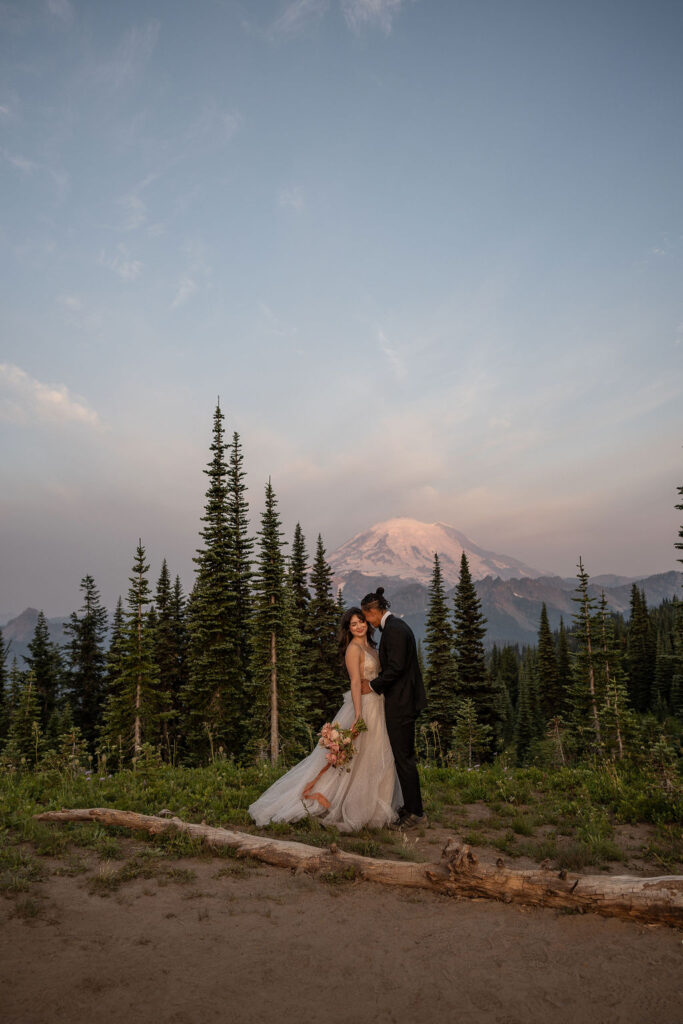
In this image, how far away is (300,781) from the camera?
7.59 metres

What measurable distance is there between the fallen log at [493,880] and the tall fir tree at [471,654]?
40.9 metres

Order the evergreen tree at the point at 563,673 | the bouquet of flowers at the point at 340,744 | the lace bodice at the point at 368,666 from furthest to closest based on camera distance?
the evergreen tree at the point at 563,673
the lace bodice at the point at 368,666
the bouquet of flowers at the point at 340,744

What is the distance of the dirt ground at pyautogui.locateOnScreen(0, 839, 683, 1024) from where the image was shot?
3.33 metres

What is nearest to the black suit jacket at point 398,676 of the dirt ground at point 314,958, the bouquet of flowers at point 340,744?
the bouquet of flowers at point 340,744

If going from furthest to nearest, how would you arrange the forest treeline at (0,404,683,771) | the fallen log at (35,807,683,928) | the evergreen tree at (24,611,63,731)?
the evergreen tree at (24,611,63,731), the forest treeline at (0,404,683,771), the fallen log at (35,807,683,928)

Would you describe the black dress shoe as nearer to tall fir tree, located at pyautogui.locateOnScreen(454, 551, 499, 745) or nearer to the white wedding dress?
the white wedding dress

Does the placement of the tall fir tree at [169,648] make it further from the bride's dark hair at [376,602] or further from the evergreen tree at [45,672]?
the bride's dark hair at [376,602]

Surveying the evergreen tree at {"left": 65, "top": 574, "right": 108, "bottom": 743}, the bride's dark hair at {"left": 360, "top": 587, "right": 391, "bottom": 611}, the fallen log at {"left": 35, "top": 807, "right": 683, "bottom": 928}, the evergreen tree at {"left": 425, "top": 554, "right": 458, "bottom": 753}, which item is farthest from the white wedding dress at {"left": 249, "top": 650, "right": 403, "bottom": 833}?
the evergreen tree at {"left": 65, "top": 574, "right": 108, "bottom": 743}

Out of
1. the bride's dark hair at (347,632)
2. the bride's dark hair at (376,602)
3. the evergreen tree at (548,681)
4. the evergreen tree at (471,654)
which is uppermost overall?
the bride's dark hair at (376,602)

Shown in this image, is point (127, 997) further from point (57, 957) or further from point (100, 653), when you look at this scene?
point (100, 653)

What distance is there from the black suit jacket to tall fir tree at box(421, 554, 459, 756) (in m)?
35.2

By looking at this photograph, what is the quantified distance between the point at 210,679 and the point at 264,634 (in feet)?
14.7

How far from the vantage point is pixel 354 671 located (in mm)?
7707

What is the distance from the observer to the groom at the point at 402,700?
24.1 ft
